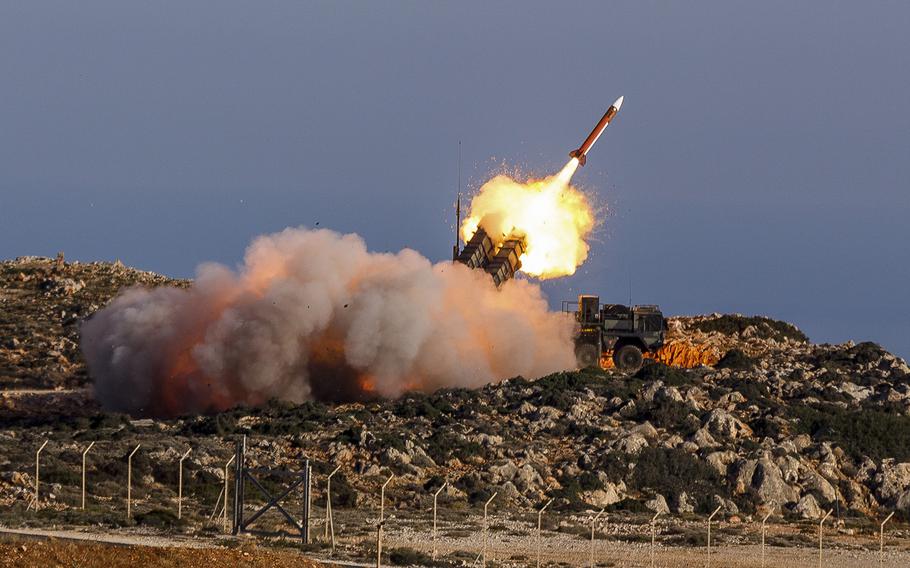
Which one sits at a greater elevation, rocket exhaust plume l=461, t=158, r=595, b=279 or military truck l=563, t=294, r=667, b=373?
rocket exhaust plume l=461, t=158, r=595, b=279

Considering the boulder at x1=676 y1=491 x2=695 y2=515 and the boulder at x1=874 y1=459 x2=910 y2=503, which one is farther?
the boulder at x1=874 y1=459 x2=910 y2=503

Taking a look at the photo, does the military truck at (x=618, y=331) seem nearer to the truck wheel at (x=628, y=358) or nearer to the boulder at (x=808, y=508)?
the truck wheel at (x=628, y=358)

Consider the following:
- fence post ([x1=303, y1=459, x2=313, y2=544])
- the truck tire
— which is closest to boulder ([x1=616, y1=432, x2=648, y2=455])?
the truck tire

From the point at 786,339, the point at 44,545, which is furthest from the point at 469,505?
the point at 786,339

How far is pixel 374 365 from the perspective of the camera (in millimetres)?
66938

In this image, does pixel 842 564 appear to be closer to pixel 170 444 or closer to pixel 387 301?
pixel 170 444

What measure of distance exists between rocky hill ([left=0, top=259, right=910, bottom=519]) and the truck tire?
149 inches

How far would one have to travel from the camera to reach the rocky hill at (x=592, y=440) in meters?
53.7

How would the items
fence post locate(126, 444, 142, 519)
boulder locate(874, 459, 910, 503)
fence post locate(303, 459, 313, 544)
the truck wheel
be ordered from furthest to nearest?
the truck wheel → boulder locate(874, 459, 910, 503) → fence post locate(126, 444, 142, 519) → fence post locate(303, 459, 313, 544)

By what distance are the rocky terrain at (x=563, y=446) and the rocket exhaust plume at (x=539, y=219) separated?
6.42m

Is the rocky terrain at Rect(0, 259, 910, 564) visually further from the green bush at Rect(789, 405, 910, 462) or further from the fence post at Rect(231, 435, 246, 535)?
the fence post at Rect(231, 435, 246, 535)

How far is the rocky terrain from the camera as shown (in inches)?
2045

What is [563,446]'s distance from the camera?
58.4m

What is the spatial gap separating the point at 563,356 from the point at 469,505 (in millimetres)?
19906
